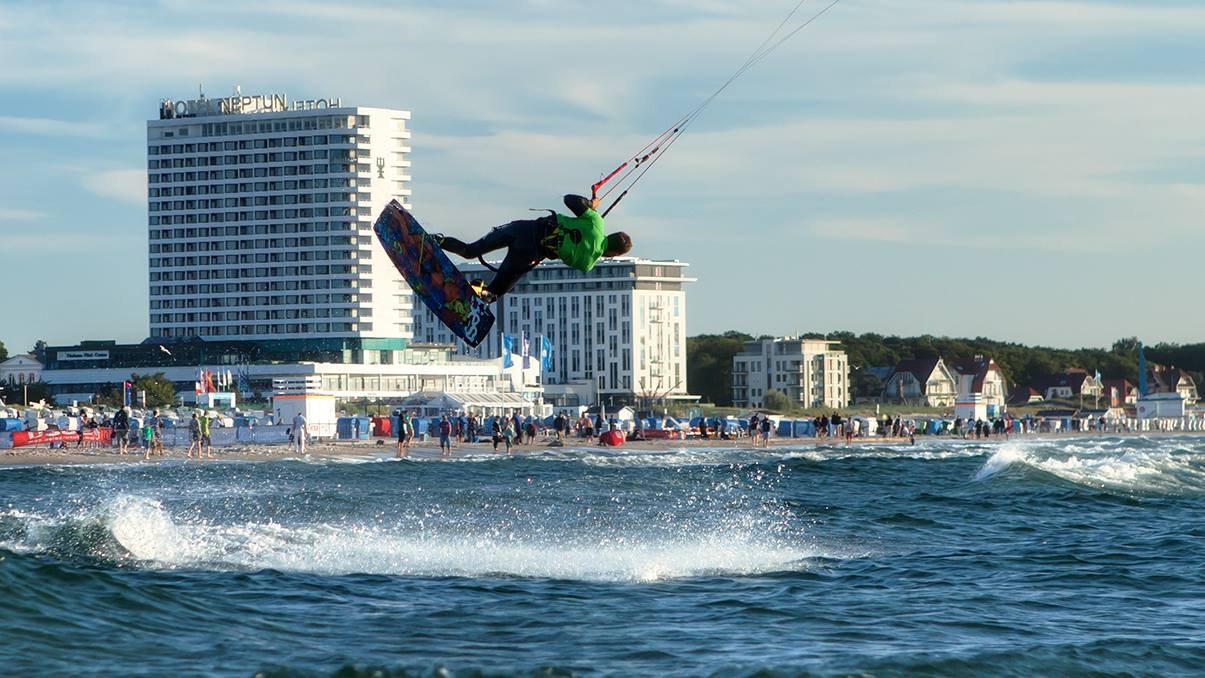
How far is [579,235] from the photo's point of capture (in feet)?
→ 39.9

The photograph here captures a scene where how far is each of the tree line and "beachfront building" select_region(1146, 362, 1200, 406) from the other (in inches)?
91.8

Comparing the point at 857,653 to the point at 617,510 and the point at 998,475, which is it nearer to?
the point at 617,510

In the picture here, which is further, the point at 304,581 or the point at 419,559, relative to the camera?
the point at 419,559

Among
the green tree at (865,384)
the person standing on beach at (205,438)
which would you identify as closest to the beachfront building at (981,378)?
the green tree at (865,384)

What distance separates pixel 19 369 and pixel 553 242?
126 meters

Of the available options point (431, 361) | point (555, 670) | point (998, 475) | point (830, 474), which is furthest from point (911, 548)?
point (431, 361)

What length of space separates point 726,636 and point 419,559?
497cm

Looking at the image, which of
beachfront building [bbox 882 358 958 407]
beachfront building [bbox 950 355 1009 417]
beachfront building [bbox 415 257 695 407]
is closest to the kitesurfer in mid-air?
beachfront building [bbox 415 257 695 407]

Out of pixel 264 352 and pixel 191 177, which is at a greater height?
pixel 191 177

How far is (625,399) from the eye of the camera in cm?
13050

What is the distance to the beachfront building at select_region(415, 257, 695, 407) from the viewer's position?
130m

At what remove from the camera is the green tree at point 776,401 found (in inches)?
4898

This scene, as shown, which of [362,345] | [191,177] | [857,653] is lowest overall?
[857,653]

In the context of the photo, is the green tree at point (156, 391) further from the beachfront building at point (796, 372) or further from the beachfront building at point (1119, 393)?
the beachfront building at point (1119, 393)
